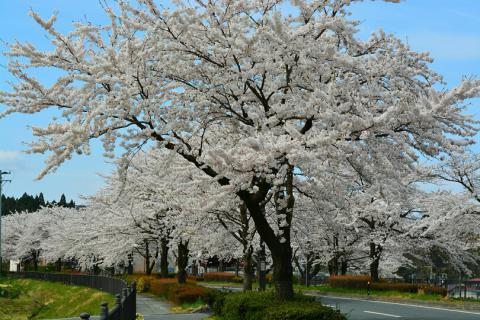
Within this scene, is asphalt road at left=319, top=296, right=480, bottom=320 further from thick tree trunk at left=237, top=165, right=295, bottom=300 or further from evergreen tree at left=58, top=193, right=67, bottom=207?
evergreen tree at left=58, top=193, right=67, bottom=207

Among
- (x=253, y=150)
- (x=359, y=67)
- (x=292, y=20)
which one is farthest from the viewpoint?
(x=292, y=20)

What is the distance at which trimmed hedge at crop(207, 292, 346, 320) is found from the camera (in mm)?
10711

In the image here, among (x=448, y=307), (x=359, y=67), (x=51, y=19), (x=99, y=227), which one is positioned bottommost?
(x=448, y=307)

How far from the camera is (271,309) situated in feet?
36.7

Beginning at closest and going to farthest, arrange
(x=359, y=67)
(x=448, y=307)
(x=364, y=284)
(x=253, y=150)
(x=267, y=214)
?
1. (x=253, y=150)
2. (x=359, y=67)
3. (x=267, y=214)
4. (x=448, y=307)
5. (x=364, y=284)

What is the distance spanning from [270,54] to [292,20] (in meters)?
1.30

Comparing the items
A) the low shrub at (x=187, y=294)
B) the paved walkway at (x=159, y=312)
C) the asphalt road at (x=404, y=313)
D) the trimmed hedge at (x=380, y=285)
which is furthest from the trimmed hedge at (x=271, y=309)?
the trimmed hedge at (x=380, y=285)

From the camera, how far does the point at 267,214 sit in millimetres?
20000

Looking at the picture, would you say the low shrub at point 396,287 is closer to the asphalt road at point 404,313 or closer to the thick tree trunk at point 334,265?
the thick tree trunk at point 334,265

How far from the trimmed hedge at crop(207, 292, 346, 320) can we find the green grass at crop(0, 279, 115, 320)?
14427mm

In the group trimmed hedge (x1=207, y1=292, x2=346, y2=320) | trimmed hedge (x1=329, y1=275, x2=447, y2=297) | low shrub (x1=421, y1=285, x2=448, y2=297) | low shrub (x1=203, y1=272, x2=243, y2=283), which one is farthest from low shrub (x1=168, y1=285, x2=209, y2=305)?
low shrub (x1=203, y1=272, x2=243, y2=283)

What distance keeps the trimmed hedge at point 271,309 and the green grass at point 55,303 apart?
14.4m

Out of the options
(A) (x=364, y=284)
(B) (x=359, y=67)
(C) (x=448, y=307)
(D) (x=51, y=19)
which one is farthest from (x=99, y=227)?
(B) (x=359, y=67)

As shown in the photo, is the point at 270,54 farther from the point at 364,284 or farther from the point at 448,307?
the point at 364,284
